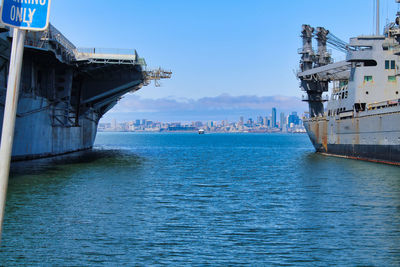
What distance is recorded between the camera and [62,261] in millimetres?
12570

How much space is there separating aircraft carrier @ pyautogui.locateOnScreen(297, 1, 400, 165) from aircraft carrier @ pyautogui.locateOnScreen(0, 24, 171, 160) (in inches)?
820

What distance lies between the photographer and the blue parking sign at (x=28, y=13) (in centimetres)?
523

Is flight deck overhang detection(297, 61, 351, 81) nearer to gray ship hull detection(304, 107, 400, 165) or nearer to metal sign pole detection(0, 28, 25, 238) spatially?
gray ship hull detection(304, 107, 400, 165)

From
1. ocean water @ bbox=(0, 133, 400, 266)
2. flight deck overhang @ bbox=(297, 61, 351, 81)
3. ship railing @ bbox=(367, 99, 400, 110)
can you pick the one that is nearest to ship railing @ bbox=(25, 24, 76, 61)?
ocean water @ bbox=(0, 133, 400, 266)

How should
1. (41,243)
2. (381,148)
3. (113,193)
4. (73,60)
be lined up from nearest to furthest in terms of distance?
(41,243), (113,193), (381,148), (73,60)

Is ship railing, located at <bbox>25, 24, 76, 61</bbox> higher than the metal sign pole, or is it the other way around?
ship railing, located at <bbox>25, 24, 76, 61</bbox>

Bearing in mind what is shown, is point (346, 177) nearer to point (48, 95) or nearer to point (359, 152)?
point (359, 152)

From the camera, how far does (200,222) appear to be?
17.9 metres

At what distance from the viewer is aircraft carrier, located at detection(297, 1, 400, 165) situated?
42.2 metres

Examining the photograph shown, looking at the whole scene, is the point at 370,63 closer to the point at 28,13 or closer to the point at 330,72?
the point at 330,72

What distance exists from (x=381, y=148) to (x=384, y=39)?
45.6 ft

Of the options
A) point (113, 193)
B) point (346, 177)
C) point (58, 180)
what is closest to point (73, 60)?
point (58, 180)

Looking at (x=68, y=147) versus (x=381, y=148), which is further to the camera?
(x=68, y=147)

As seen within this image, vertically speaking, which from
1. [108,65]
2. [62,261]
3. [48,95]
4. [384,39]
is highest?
[384,39]
